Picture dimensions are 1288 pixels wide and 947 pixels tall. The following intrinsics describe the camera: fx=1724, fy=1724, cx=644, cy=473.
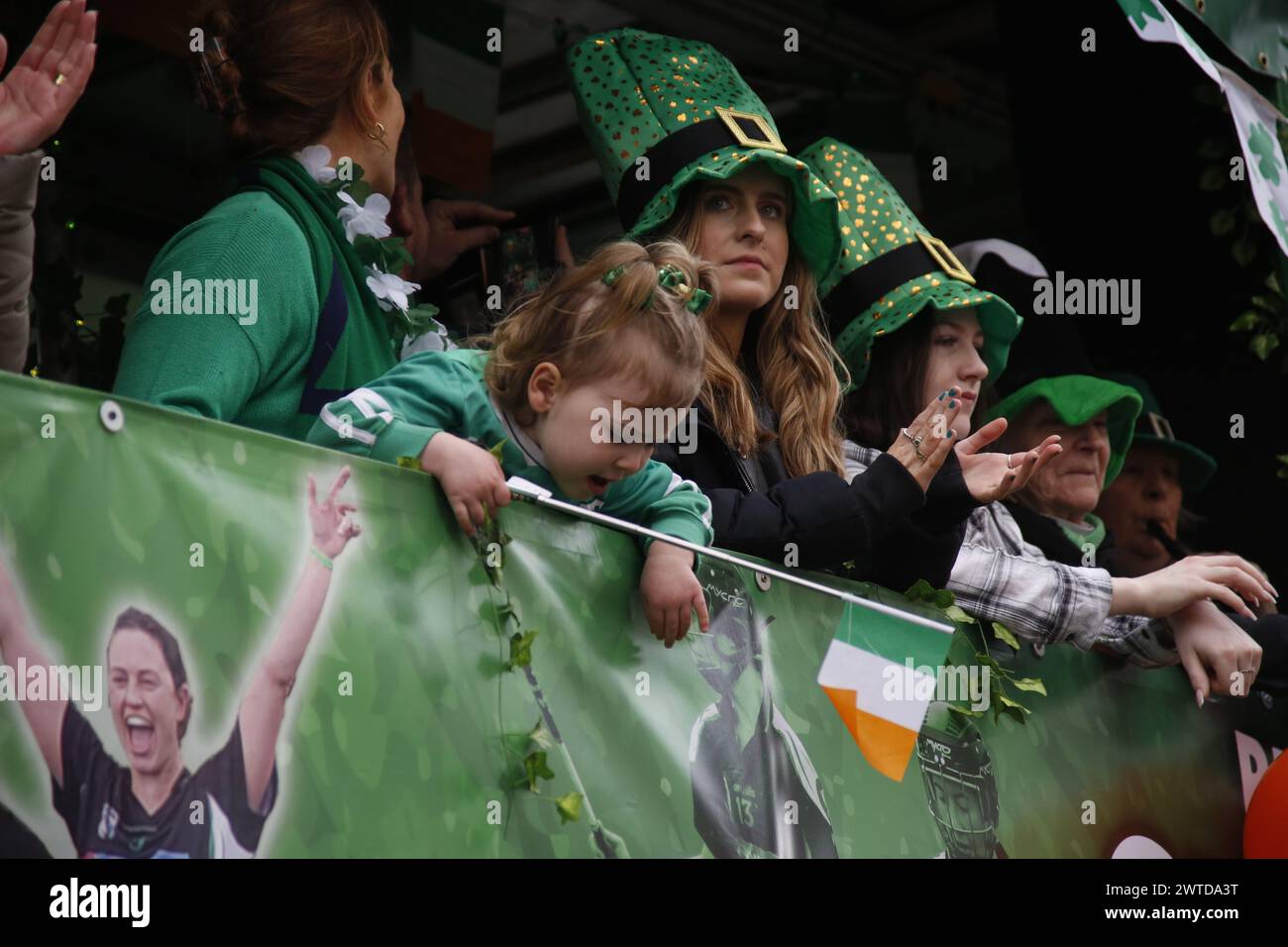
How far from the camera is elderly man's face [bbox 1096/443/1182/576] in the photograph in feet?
16.9

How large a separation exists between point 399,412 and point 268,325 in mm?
385

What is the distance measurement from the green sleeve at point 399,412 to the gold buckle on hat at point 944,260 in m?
1.81

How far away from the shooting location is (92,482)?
1861 millimetres

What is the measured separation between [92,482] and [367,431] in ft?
1.88

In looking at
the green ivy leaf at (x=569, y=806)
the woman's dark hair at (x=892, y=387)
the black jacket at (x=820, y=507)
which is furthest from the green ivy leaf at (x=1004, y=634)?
the green ivy leaf at (x=569, y=806)

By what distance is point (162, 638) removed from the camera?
1892 millimetres

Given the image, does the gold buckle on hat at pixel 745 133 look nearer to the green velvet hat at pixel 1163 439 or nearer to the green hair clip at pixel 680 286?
the green hair clip at pixel 680 286

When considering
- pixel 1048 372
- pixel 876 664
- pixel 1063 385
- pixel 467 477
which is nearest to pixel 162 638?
pixel 467 477

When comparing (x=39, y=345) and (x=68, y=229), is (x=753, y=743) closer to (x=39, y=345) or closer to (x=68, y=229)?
(x=39, y=345)

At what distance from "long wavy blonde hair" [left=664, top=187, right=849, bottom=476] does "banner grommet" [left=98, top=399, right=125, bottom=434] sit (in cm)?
156

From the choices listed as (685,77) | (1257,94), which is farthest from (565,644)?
(1257,94)

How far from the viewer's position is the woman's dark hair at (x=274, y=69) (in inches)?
118
